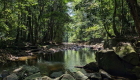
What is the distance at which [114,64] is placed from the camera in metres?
6.80

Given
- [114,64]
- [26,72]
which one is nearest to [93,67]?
[114,64]

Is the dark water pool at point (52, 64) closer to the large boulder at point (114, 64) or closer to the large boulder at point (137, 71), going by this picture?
the large boulder at point (114, 64)

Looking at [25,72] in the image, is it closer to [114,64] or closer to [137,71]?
[114,64]

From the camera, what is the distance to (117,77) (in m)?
6.30

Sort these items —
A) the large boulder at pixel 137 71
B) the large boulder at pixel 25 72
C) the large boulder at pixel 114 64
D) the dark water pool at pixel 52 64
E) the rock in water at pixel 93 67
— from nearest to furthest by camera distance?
the large boulder at pixel 137 71 → the large boulder at pixel 25 72 → the large boulder at pixel 114 64 → the rock in water at pixel 93 67 → the dark water pool at pixel 52 64

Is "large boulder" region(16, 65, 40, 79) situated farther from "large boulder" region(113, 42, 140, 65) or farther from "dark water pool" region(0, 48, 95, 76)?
"large boulder" region(113, 42, 140, 65)

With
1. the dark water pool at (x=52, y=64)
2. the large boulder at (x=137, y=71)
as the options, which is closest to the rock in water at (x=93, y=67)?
the dark water pool at (x=52, y=64)

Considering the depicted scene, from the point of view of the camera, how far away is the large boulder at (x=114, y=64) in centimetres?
647

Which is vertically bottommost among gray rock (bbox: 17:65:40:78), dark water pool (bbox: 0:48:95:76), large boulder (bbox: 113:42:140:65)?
dark water pool (bbox: 0:48:95:76)

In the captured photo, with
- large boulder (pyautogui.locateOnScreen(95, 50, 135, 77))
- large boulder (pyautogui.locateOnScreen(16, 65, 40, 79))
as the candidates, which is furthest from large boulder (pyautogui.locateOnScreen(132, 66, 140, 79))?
large boulder (pyautogui.locateOnScreen(16, 65, 40, 79))

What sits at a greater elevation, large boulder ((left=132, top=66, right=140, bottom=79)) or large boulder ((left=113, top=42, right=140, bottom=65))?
large boulder ((left=113, top=42, right=140, bottom=65))

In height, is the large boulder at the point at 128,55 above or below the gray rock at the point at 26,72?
above

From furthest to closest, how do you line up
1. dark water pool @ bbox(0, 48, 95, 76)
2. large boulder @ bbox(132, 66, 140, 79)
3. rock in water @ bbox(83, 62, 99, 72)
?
dark water pool @ bbox(0, 48, 95, 76), rock in water @ bbox(83, 62, 99, 72), large boulder @ bbox(132, 66, 140, 79)

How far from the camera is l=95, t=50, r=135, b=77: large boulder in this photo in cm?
647
